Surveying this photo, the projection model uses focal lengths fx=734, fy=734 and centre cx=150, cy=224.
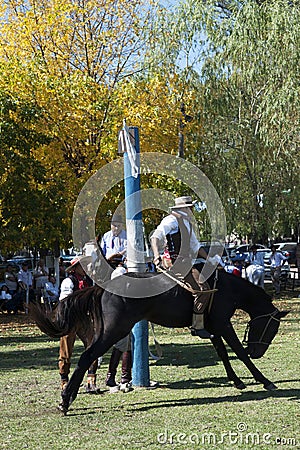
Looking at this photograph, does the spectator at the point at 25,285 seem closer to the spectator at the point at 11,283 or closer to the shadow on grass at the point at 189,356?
the spectator at the point at 11,283

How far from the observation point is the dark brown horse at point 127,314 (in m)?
8.57

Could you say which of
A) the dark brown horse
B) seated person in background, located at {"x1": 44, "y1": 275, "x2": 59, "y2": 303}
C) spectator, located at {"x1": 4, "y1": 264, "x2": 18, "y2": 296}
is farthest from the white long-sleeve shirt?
spectator, located at {"x1": 4, "y1": 264, "x2": 18, "y2": 296}

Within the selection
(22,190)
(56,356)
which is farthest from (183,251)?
(22,190)

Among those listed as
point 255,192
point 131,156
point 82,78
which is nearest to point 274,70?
point 82,78

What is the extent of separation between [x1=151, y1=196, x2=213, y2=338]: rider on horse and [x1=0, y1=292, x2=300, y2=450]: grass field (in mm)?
1087

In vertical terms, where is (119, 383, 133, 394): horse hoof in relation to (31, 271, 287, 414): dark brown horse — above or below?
below

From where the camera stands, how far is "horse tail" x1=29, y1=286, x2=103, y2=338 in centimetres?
868

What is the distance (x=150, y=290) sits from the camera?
8797 mm

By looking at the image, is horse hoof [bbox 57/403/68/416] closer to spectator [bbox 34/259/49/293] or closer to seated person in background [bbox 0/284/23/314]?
seated person in background [bbox 0/284/23/314]

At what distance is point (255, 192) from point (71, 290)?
22814 millimetres

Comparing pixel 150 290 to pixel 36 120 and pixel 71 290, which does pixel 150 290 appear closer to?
pixel 71 290

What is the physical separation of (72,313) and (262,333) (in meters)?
2.62

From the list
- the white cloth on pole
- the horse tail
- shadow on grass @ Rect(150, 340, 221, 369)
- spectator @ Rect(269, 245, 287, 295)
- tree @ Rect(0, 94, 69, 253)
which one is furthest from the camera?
spectator @ Rect(269, 245, 287, 295)

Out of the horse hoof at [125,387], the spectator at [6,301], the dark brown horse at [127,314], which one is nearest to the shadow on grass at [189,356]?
the horse hoof at [125,387]
